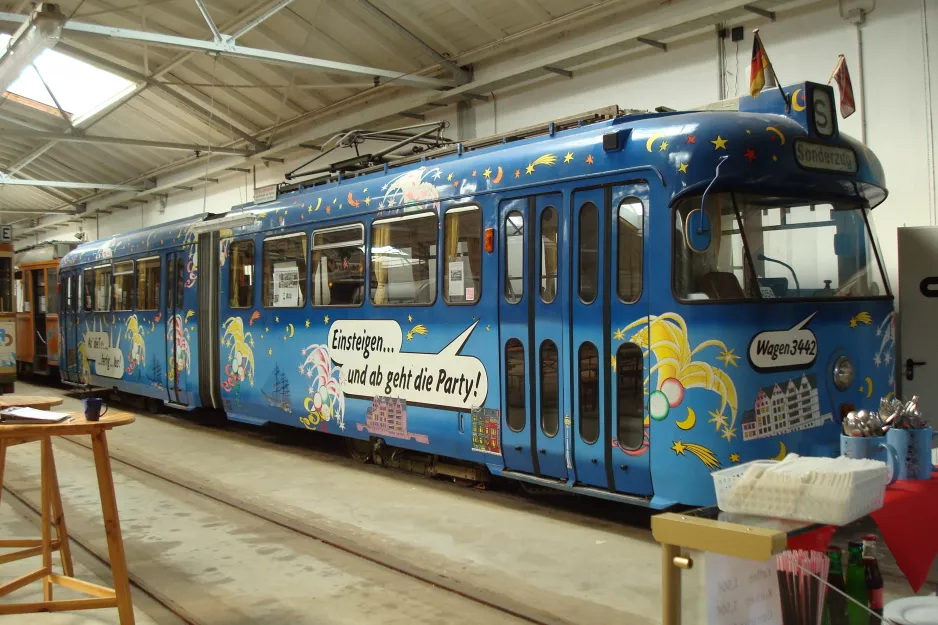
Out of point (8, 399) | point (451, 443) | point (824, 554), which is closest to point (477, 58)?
point (451, 443)

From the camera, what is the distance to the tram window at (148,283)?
13.2 meters

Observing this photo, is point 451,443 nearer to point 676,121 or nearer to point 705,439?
point 705,439

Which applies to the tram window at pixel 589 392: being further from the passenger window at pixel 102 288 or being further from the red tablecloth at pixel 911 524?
the passenger window at pixel 102 288

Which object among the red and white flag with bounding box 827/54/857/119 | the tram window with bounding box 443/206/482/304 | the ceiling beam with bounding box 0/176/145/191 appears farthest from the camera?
the ceiling beam with bounding box 0/176/145/191

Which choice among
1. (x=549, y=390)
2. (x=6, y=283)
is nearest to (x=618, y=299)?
(x=549, y=390)

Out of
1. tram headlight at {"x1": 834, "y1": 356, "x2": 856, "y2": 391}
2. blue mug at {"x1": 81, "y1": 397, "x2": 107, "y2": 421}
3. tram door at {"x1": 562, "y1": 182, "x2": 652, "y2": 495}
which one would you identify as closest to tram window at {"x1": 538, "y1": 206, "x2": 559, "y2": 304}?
tram door at {"x1": 562, "y1": 182, "x2": 652, "y2": 495}

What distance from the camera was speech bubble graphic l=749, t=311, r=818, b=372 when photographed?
214 inches

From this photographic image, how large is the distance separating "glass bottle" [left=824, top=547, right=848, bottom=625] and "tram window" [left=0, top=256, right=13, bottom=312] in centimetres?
1676

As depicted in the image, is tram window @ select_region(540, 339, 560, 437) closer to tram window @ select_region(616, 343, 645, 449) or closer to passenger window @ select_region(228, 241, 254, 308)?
tram window @ select_region(616, 343, 645, 449)

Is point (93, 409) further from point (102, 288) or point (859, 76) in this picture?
point (102, 288)

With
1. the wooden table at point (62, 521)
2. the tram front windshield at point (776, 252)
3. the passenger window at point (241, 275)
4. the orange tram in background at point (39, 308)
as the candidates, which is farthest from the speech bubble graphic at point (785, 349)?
the orange tram in background at point (39, 308)

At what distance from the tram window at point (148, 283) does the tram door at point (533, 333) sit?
823 cm

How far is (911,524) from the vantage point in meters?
3.24

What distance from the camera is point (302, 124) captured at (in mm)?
17062
